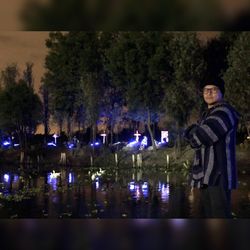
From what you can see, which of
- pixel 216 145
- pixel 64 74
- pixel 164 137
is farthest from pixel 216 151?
pixel 64 74

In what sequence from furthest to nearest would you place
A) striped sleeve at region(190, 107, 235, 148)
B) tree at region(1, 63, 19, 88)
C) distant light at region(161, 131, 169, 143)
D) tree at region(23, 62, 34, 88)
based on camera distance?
tree at region(23, 62, 34, 88)
tree at region(1, 63, 19, 88)
distant light at region(161, 131, 169, 143)
striped sleeve at region(190, 107, 235, 148)

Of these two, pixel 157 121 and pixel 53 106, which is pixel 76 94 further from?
pixel 157 121

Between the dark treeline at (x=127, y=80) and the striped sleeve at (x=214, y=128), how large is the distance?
19346mm

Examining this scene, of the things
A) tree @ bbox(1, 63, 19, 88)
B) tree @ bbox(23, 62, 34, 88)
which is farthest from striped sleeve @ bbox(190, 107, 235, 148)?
tree @ bbox(1, 63, 19, 88)

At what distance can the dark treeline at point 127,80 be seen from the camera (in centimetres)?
2809

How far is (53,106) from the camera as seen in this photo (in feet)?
124

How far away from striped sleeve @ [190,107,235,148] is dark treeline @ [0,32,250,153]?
19.3 m

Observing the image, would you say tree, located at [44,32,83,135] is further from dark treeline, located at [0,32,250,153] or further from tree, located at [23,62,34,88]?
tree, located at [23,62,34,88]

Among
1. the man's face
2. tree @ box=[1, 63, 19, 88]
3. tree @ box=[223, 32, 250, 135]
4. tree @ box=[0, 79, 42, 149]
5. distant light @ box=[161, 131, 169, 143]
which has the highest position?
tree @ box=[1, 63, 19, 88]

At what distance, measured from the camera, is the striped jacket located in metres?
5.86

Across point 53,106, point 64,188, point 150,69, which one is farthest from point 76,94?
point 64,188

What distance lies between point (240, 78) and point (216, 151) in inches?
785

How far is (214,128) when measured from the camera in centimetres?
585

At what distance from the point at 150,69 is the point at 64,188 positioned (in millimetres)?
15781
